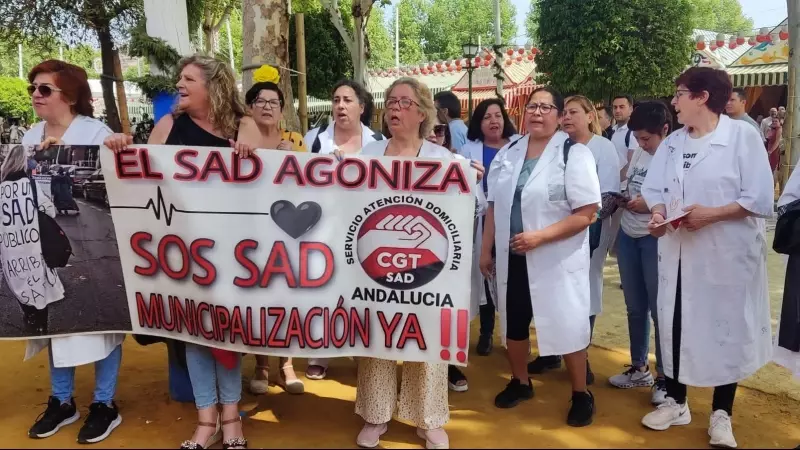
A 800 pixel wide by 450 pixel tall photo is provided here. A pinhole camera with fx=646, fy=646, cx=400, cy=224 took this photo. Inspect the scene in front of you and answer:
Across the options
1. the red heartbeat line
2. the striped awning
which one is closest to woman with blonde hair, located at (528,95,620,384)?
the red heartbeat line

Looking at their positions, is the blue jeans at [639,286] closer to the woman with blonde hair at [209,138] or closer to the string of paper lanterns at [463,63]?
the woman with blonde hair at [209,138]

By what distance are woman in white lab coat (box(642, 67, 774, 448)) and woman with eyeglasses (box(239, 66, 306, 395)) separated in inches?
87.2

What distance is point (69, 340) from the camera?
339 centimetres

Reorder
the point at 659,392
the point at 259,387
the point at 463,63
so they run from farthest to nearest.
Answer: the point at 463,63 → the point at 259,387 → the point at 659,392

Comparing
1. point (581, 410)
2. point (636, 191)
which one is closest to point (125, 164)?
point (581, 410)

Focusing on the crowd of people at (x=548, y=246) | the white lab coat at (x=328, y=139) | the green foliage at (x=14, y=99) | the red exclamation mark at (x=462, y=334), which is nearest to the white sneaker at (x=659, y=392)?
the crowd of people at (x=548, y=246)

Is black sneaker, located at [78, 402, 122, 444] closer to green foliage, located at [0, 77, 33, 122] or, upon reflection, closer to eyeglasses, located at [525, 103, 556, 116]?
eyeglasses, located at [525, 103, 556, 116]

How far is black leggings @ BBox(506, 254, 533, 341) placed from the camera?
142 inches

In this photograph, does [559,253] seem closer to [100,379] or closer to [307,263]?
[307,263]

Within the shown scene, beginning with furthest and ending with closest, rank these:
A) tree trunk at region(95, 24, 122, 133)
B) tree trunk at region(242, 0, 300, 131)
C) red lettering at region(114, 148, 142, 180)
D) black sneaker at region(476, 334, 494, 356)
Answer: tree trunk at region(95, 24, 122, 133)
tree trunk at region(242, 0, 300, 131)
black sneaker at region(476, 334, 494, 356)
red lettering at region(114, 148, 142, 180)

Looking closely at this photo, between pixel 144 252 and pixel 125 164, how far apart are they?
0.45 metres

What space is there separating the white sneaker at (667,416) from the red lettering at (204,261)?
2.41m

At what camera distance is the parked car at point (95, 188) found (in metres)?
3.27

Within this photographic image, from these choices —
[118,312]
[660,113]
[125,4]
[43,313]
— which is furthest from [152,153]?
[125,4]
